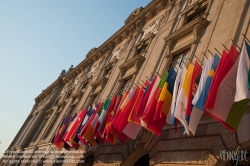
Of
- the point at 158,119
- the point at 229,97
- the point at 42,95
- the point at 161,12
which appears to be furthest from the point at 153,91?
the point at 42,95

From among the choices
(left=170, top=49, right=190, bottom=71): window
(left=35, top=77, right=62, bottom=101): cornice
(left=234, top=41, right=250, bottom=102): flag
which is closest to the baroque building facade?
(left=170, top=49, right=190, bottom=71): window

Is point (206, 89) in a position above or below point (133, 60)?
below

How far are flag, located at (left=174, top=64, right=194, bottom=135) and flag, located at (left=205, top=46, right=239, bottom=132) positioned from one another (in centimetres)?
79

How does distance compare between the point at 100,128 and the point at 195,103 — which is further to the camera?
the point at 100,128

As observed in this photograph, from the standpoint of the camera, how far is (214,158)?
17.8ft

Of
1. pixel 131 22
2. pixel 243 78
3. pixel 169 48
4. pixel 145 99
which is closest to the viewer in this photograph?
pixel 243 78

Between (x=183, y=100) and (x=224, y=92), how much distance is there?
119 centimetres

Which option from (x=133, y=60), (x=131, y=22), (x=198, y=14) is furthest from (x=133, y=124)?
(x=131, y=22)

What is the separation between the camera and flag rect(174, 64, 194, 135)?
589 centimetres

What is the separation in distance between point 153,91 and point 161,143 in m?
1.84

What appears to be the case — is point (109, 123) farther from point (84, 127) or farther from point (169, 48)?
point (169, 48)

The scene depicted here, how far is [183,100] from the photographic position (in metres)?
6.18

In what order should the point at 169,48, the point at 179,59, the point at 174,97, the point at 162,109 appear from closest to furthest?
the point at 174,97 → the point at 162,109 → the point at 179,59 → the point at 169,48

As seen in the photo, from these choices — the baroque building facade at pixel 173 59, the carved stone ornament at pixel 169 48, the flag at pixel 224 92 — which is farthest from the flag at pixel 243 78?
the carved stone ornament at pixel 169 48
